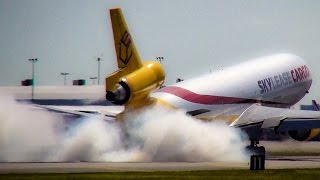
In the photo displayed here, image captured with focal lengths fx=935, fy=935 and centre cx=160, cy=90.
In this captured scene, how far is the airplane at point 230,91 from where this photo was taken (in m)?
57.8

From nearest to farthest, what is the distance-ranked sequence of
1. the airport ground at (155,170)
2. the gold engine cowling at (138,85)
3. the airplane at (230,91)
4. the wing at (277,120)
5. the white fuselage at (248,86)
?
the airport ground at (155,170)
the gold engine cowling at (138,85)
the airplane at (230,91)
the wing at (277,120)
the white fuselage at (248,86)

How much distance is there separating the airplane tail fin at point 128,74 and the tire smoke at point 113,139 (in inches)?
54.6

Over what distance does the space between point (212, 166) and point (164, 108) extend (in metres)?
9.19

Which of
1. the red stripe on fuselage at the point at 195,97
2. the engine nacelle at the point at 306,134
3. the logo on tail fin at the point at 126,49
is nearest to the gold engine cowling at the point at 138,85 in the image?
the logo on tail fin at the point at 126,49

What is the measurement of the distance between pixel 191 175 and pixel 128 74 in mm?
15532

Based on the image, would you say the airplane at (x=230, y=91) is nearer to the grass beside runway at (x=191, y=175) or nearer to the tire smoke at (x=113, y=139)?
the tire smoke at (x=113, y=139)

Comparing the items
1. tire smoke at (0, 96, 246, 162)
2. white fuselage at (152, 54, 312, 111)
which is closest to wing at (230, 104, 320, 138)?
white fuselage at (152, 54, 312, 111)

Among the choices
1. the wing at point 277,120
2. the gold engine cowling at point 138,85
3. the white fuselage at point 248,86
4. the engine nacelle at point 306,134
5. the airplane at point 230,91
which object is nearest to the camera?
the gold engine cowling at point 138,85

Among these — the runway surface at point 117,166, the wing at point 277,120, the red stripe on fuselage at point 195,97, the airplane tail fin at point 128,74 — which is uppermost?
the airplane tail fin at point 128,74

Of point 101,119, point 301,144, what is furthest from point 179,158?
point 301,144

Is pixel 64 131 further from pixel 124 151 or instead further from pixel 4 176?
pixel 4 176

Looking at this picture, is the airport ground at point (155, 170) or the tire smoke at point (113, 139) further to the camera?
the tire smoke at point (113, 139)

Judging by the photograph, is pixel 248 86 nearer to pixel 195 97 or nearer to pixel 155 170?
pixel 195 97

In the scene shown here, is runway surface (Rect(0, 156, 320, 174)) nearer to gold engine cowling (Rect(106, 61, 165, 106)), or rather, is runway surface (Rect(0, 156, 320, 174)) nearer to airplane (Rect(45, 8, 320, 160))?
gold engine cowling (Rect(106, 61, 165, 106))
